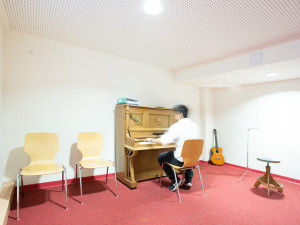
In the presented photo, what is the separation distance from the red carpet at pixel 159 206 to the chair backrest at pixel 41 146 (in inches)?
21.4

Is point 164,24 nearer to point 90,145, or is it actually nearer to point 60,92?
point 60,92

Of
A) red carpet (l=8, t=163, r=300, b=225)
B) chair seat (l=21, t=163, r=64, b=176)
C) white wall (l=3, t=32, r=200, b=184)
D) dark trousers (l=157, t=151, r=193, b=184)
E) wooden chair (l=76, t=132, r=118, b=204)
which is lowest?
red carpet (l=8, t=163, r=300, b=225)

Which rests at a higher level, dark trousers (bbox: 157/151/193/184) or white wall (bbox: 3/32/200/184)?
white wall (bbox: 3/32/200/184)

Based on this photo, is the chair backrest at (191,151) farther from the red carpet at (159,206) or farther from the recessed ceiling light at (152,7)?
the recessed ceiling light at (152,7)

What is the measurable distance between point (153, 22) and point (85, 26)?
3.12 feet

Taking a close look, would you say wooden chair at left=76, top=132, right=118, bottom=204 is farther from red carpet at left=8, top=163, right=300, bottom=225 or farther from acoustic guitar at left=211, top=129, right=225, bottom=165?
Result: acoustic guitar at left=211, top=129, right=225, bottom=165

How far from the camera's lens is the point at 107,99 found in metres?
3.73

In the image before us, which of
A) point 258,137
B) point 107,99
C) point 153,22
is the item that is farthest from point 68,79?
point 258,137

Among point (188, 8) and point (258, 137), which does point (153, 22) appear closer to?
point (188, 8)

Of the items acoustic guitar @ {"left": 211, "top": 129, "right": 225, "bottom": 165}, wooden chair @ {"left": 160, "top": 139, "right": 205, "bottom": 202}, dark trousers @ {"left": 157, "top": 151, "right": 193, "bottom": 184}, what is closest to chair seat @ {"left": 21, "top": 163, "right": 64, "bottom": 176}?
dark trousers @ {"left": 157, "top": 151, "right": 193, "bottom": 184}

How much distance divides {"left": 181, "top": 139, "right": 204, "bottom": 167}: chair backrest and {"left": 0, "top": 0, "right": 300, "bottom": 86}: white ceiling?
1586 millimetres

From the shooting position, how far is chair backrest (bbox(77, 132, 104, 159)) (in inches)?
123

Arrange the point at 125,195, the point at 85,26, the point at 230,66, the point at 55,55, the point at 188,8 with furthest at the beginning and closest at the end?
the point at 230,66 → the point at 55,55 → the point at 125,195 → the point at 85,26 → the point at 188,8

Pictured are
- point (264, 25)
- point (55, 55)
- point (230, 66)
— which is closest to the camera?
point (264, 25)
